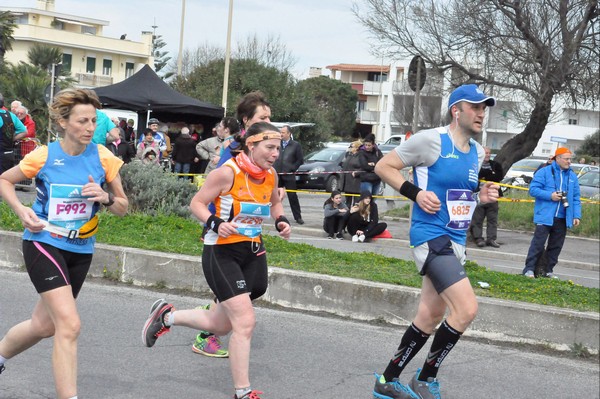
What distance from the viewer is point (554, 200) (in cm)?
1252

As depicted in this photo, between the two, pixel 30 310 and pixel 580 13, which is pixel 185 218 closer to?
pixel 30 310

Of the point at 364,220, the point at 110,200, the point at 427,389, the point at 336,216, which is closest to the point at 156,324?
the point at 110,200

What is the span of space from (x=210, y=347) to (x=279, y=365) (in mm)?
541

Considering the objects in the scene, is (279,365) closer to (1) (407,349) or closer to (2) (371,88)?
(1) (407,349)

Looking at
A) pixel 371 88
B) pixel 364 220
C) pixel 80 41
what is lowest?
pixel 364 220

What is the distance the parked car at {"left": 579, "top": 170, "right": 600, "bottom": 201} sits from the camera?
28.0 m

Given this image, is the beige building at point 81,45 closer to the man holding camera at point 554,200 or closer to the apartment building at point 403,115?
the apartment building at point 403,115

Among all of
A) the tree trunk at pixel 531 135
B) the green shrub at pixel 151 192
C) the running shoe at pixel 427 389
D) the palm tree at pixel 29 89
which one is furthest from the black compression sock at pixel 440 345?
the palm tree at pixel 29 89

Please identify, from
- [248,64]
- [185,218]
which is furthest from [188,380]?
[248,64]

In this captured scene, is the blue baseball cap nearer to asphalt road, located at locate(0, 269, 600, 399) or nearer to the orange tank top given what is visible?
the orange tank top

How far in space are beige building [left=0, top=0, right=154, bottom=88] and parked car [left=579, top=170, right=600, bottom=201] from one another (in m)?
57.6

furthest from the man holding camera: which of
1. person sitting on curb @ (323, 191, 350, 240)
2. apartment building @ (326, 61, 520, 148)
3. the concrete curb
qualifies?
apartment building @ (326, 61, 520, 148)

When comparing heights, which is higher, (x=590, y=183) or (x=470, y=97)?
(x=470, y=97)

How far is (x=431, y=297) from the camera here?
594 centimetres
